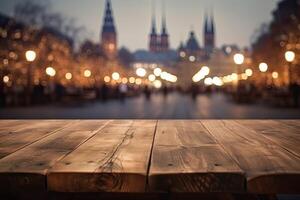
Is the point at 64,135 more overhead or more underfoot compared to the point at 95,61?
more underfoot

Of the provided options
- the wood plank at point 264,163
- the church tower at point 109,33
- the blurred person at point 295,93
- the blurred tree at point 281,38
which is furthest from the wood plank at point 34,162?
the church tower at point 109,33

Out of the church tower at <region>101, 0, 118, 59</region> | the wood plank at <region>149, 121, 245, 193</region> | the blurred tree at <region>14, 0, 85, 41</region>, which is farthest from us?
the church tower at <region>101, 0, 118, 59</region>

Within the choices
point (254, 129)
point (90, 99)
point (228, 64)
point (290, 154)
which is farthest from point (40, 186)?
point (228, 64)

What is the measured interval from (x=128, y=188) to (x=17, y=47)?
33709mm

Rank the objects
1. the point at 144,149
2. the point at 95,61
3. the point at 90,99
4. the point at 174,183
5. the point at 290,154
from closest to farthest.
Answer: the point at 174,183 < the point at 290,154 < the point at 144,149 < the point at 90,99 < the point at 95,61

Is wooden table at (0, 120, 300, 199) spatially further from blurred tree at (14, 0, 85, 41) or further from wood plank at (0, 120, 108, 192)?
blurred tree at (14, 0, 85, 41)

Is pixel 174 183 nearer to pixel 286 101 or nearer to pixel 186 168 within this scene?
pixel 186 168

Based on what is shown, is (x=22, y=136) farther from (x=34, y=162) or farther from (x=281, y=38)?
(x=281, y=38)

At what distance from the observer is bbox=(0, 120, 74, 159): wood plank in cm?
203

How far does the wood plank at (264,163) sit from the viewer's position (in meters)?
1.45

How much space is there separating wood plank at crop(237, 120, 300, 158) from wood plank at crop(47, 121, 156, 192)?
79cm

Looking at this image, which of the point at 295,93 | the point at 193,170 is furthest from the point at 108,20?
the point at 193,170

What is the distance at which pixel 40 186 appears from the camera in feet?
4.89

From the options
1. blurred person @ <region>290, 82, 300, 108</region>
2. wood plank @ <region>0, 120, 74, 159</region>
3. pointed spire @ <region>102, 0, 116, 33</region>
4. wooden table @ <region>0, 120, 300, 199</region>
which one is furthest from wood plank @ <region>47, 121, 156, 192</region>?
pointed spire @ <region>102, 0, 116, 33</region>
